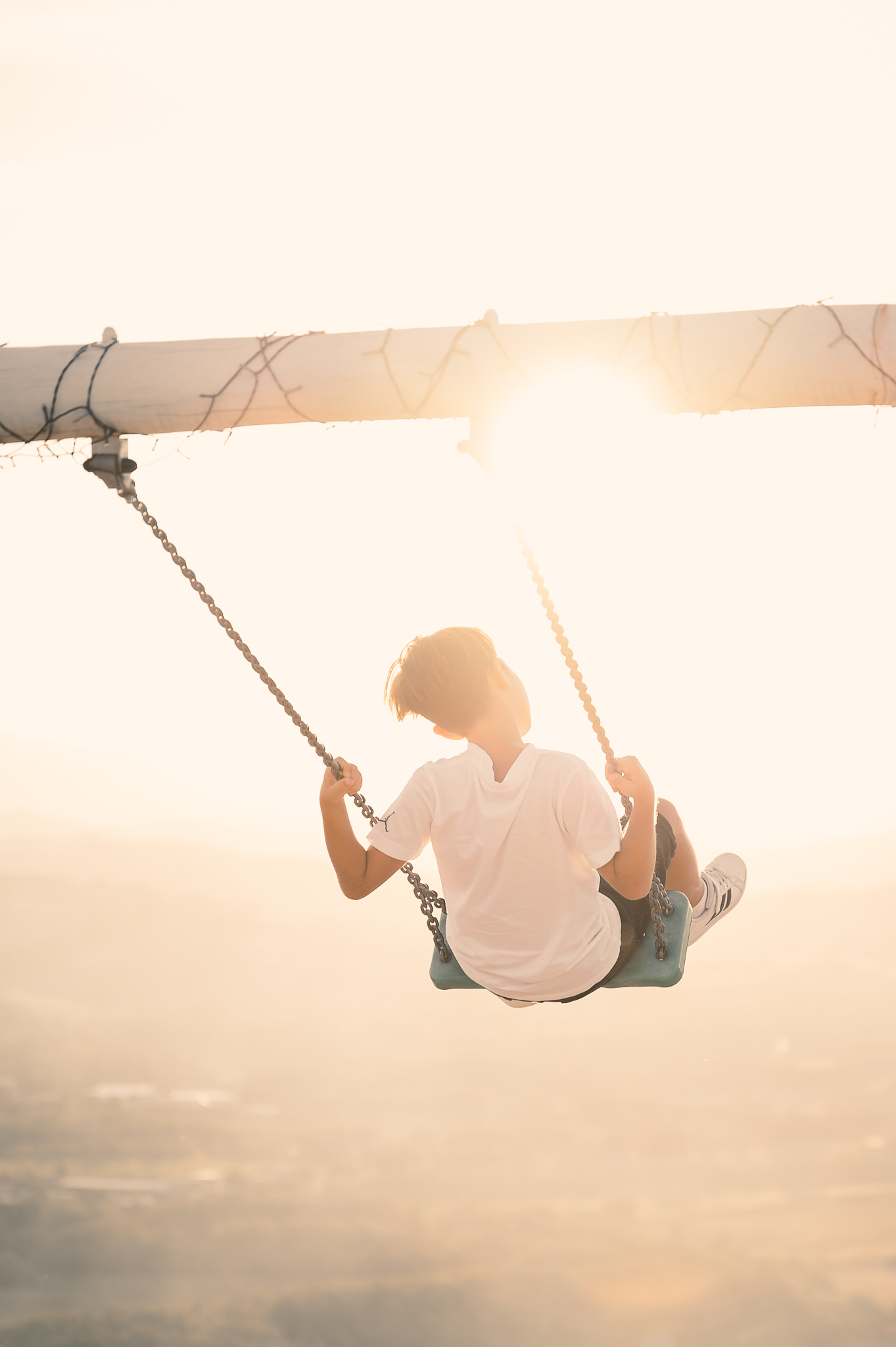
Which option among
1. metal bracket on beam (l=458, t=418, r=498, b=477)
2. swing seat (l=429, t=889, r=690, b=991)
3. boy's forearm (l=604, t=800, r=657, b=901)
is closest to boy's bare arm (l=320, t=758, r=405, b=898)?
swing seat (l=429, t=889, r=690, b=991)

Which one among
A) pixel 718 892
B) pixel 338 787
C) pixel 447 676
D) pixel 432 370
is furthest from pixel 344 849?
pixel 718 892

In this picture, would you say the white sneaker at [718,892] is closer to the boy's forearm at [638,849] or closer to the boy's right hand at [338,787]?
the boy's forearm at [638,849]

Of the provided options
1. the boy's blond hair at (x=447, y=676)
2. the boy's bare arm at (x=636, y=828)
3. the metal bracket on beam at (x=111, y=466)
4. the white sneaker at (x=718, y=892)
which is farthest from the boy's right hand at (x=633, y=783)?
the metal bracket on beam at (x=111, y=466)

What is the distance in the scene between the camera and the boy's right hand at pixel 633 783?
2.78m

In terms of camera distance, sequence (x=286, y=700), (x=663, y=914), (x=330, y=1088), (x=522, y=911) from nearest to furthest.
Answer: (x=522, y=911) < (x=286, y=700) < (x=663, y=914) < (x=330, y=1088)

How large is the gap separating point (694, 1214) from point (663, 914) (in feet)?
419

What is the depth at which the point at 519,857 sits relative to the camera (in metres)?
2.90

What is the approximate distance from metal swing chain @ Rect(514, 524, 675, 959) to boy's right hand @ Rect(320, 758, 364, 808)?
26.9 inches

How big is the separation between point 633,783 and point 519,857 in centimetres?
37

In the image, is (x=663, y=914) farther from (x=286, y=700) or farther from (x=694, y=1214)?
(x=694, y=1214)

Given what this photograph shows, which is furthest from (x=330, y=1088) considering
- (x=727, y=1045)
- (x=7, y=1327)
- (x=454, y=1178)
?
(x=727, y=1045)

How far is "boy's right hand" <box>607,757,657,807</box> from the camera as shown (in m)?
2.78

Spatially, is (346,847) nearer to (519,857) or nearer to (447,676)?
(519,857)

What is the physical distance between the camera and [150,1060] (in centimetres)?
13175
